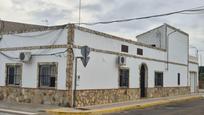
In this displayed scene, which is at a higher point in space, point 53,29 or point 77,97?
point 53,29

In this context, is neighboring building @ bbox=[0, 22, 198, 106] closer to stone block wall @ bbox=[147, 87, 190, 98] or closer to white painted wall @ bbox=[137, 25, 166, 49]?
stone block wall @ bbox=[147, 87, 190, 98]

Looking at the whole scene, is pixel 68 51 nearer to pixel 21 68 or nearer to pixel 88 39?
pixel 88 39

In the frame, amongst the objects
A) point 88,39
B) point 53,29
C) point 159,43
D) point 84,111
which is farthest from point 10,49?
point 159,43

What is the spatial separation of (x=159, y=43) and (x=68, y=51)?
51.1 ft

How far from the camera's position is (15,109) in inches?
723

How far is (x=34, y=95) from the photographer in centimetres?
2138

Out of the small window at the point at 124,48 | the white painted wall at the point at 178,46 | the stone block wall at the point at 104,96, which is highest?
the white painted wall at the point at 178,46

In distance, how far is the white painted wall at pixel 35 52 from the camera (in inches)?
797

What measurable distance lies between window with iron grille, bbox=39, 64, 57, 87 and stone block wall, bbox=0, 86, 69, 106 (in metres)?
0.42

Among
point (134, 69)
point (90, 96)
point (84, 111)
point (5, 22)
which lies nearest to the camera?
point (84, 111)

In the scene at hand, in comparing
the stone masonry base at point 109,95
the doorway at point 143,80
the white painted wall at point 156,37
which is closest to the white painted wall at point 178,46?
A: the white painted wall at point 156,37

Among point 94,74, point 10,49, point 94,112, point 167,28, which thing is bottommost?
point 94,112

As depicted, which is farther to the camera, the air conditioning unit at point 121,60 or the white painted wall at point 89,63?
the air conditioning unit at point 121,60

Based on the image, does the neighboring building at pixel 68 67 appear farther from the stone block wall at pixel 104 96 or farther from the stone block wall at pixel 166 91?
the stone block wall at pixel 166 91
